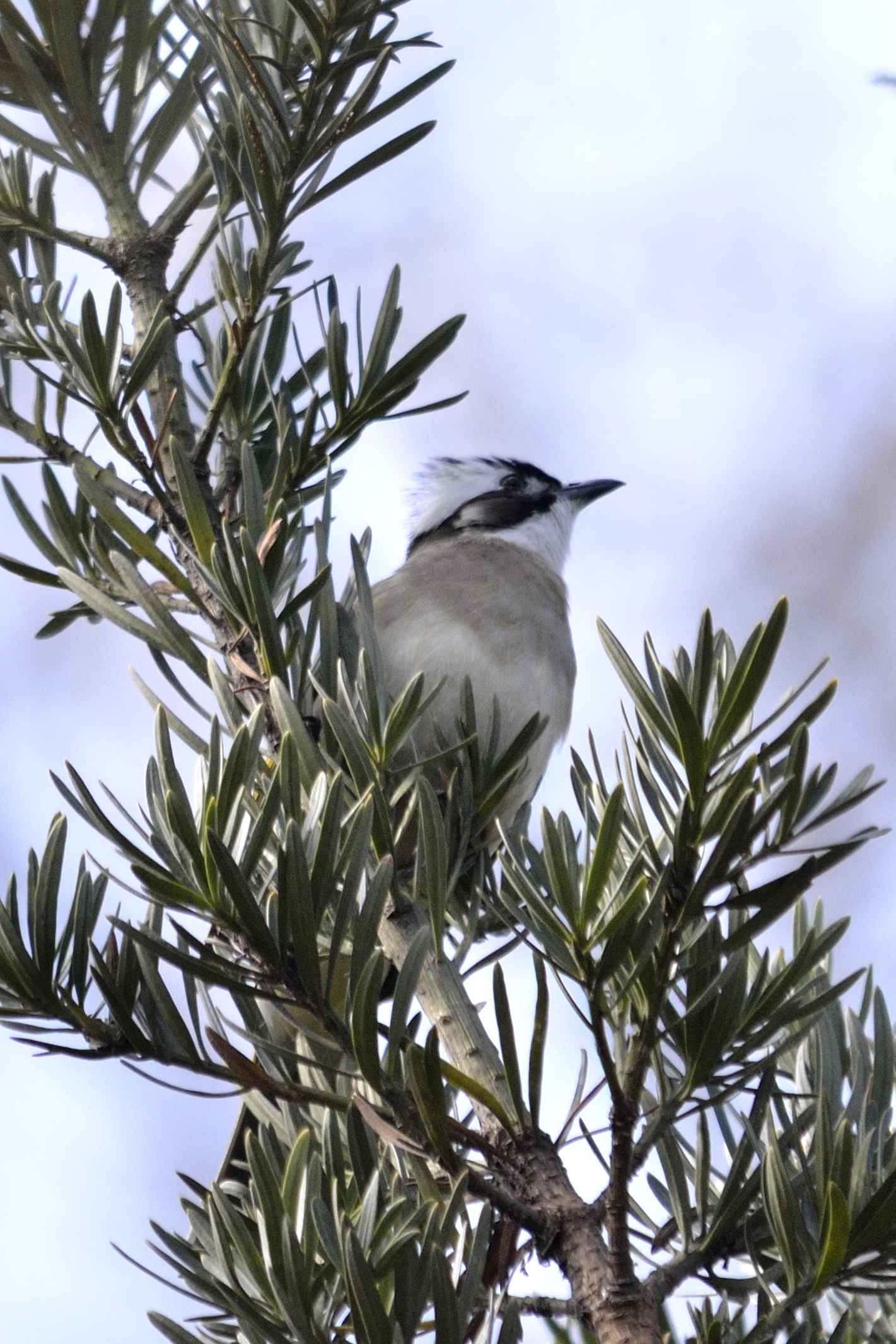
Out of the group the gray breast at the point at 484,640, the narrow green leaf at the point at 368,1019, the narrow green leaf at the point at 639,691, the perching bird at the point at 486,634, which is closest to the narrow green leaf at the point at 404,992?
the narrow green leaf at the point at 368,1019

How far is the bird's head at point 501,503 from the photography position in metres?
4.22

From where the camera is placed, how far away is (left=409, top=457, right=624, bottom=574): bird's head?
422cm

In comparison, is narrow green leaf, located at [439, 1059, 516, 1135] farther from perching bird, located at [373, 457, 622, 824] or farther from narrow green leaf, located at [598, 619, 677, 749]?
perching bird, located at [373, 457, 622, 824]

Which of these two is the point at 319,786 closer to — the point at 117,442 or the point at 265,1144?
the point at 265,1144

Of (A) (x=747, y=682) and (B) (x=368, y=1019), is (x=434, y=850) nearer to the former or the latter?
(B) (x=368, y=1019)

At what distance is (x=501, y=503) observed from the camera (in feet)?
14.2

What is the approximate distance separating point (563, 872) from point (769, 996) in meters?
0.20

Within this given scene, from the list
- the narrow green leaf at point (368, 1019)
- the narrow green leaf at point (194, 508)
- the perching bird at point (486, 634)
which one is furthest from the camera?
the perching bird at point (486, 634)

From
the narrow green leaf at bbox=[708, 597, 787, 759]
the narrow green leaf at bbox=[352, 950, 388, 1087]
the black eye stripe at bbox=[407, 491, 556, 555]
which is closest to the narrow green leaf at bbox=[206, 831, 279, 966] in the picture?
the narrow green leaf at bbox=[352, 950, 388, 1087]

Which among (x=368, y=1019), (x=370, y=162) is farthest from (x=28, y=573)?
(x=368, y=1019)

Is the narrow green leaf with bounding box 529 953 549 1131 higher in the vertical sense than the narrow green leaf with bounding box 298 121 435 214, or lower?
lower

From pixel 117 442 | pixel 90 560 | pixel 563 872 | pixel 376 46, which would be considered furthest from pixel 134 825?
pixel 376 46

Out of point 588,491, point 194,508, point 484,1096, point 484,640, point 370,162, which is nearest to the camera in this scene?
point 484,1096

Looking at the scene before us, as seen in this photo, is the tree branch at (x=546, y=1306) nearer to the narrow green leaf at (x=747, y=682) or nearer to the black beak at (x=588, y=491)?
the narrow green leaf at (x=747, y=682)
